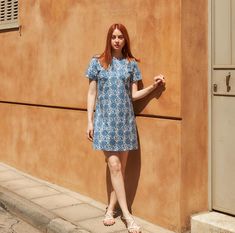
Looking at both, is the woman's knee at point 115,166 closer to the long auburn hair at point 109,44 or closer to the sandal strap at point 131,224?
the sandal strap at point 131,224

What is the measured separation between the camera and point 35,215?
16.9ft

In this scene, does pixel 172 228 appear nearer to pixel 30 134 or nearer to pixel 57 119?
pixel 57 119

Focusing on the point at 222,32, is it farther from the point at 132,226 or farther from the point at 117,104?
the point at 132,226

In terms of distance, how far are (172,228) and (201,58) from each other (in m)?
1.58

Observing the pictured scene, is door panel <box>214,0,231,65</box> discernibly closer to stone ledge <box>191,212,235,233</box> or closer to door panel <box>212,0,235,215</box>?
door panel <box>212,0,235,215</box>

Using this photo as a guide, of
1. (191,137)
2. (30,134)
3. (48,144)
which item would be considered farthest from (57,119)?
(191,137)

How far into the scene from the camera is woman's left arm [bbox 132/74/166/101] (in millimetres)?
4445

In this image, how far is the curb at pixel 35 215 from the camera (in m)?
4.71

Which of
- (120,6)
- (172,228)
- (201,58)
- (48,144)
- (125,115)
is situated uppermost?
(120,6)

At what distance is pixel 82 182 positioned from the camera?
5781 mm

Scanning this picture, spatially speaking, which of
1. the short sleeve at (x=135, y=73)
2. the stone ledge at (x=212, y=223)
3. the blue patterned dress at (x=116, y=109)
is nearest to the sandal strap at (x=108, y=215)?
the blue patterned dress at (x=116, y=109)

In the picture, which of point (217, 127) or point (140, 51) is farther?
point (140, 51)

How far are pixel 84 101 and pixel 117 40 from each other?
124cm

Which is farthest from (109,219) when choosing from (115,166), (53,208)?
(53,208)
